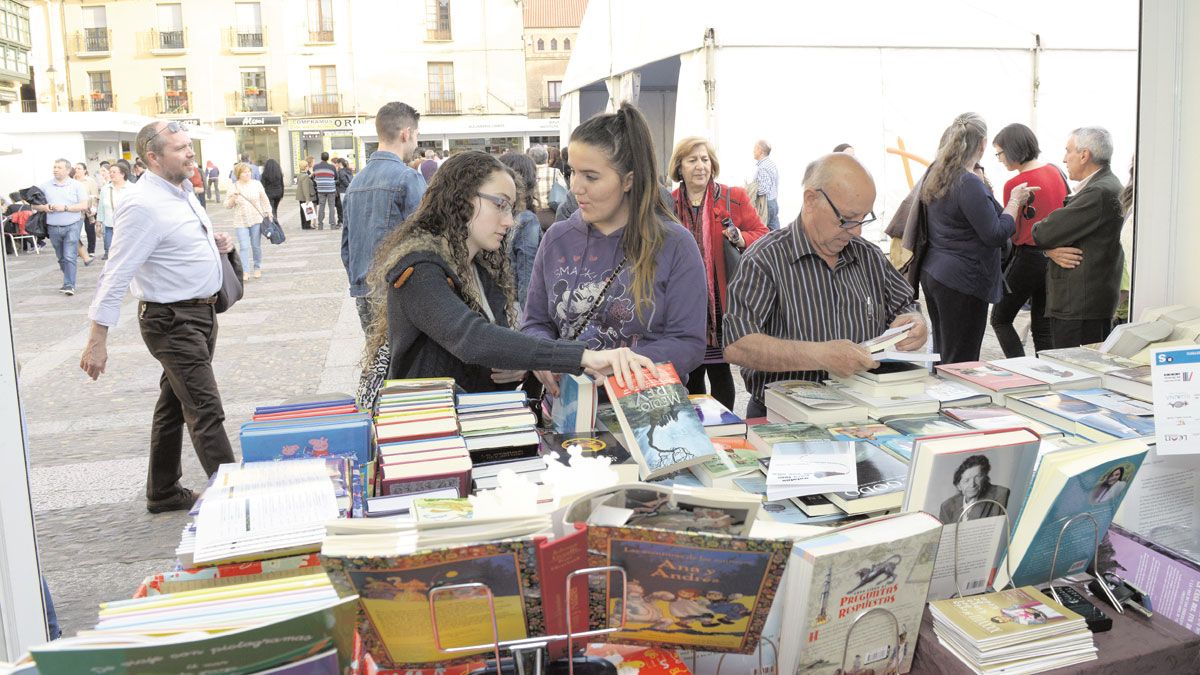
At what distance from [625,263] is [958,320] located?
311 cm

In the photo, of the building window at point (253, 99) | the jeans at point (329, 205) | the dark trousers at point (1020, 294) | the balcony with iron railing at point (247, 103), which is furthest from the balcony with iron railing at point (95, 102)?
the dark trousers at point (1020, 294)

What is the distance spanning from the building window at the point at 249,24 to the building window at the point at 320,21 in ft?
7.76

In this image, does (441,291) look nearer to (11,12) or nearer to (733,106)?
(733,106)

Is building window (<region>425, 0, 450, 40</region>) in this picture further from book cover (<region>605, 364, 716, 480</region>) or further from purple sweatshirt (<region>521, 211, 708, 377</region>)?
book cover (<region>605, 364, 716, 480</region>)

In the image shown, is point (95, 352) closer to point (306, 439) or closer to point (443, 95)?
point (306, 439)

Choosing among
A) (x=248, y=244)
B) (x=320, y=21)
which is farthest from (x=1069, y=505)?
(x=320, y=21)

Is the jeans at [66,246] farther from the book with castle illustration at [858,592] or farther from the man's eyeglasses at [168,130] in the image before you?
the book with castle illustration at [858,592]

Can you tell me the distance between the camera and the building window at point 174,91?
38844 mm

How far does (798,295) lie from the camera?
8.98 ft

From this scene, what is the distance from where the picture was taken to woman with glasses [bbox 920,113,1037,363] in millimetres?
4773

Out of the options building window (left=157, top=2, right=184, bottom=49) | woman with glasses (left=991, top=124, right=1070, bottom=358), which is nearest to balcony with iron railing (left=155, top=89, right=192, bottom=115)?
building window (left=157, top=2, right=184, bottom=49)

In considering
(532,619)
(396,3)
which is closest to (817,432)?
→ (532,619)

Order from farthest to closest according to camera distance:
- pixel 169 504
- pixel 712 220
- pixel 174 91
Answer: pixel 174 91
pixel 712 220
pixel 169 504

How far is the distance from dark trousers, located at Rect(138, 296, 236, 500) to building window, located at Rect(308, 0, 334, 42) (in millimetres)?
37998
